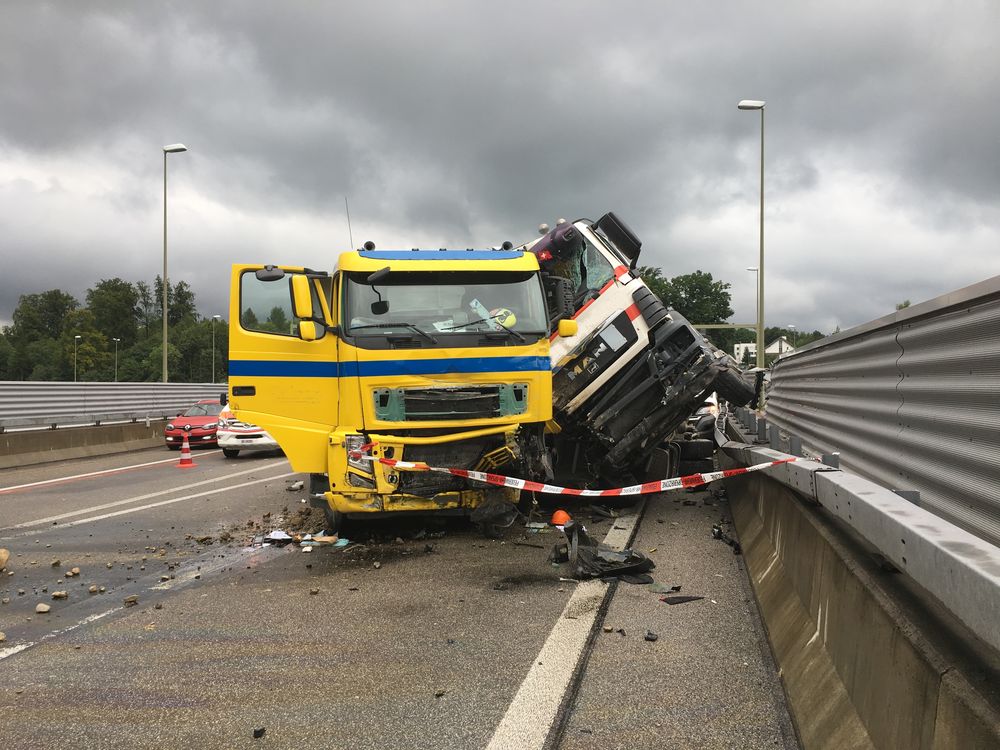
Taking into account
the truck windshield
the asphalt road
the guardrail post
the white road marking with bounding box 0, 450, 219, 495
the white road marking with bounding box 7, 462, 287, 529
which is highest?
the truck windshield

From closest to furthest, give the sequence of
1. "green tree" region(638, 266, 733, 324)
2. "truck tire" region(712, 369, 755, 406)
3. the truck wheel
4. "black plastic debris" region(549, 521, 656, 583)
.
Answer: "black plastic debris" region(549, 521, 656, 583)
the truck wheel
"truck tire" region(712, 369, 755, 406)
"green tree" region(638, 266, 733, 324)

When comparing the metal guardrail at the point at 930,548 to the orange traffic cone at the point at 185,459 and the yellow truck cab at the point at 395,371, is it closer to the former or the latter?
the yellow truck cab at the point at 395,371

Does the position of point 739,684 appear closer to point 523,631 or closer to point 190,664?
point 523,631

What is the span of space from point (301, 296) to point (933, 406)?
530 centimetres

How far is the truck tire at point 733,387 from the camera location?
29.4 ft

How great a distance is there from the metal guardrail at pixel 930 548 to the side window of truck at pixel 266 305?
537cm

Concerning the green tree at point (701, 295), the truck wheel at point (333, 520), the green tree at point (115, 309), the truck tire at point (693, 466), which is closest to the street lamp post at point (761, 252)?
the truck tire at point (693, 466)

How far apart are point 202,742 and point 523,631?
2004mm

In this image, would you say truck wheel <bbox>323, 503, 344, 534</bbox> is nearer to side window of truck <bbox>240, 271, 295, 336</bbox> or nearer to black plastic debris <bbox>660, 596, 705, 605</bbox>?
side window of truck <bbox>240, 271, 295, 336</bbox>

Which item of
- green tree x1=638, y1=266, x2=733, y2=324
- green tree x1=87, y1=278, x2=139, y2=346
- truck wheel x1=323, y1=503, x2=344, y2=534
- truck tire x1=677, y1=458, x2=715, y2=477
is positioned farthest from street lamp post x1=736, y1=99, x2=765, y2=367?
green tree x1=87, y1=278, x2=139, y2=346

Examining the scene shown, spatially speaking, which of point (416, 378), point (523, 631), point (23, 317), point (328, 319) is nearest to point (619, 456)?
point (416, 378)

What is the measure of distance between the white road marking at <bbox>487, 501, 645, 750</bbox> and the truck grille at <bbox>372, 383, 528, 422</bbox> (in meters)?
2.11

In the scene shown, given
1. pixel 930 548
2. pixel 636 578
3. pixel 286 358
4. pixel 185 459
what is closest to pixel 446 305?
pixel 286 358

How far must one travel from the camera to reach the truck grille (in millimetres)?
7055
